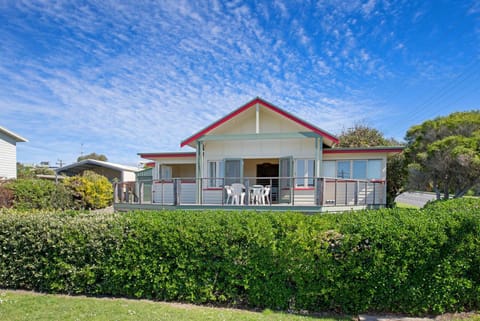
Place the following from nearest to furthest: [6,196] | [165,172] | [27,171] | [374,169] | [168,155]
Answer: [6,196] < [374,169] < [168,155] < [165,172] < [27,171]

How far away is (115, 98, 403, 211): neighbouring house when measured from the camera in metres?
12.7

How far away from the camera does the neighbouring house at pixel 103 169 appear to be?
2977 cm

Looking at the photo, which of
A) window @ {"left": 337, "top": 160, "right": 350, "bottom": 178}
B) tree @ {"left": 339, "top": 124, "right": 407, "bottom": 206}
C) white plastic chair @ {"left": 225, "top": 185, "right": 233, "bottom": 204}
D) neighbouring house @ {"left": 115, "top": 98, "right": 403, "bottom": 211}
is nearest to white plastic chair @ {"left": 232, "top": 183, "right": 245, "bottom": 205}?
neighbouring house @ {"left": 115, "top": 98, "right": 403, "bottom": 211}

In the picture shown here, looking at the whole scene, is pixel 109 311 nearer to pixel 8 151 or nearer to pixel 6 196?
pixel 6 196

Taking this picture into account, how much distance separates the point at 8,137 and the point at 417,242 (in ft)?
96.1

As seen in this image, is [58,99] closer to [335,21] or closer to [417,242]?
[335,21]

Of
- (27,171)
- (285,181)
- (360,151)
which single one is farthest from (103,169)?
(360,151)

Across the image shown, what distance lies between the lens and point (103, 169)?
31.1 m

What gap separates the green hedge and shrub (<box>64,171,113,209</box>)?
1507 centimetres

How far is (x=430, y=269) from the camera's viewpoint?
4.41 meters

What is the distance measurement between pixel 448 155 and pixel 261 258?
38.9 feet

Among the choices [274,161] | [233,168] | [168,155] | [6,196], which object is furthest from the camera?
[168,155]

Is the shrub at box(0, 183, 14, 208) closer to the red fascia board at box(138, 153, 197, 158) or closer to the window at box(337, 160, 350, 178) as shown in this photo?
the red fascia board at box(138, 153, 197, 158)

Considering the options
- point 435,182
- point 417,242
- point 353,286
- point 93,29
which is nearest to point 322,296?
point 353,286
